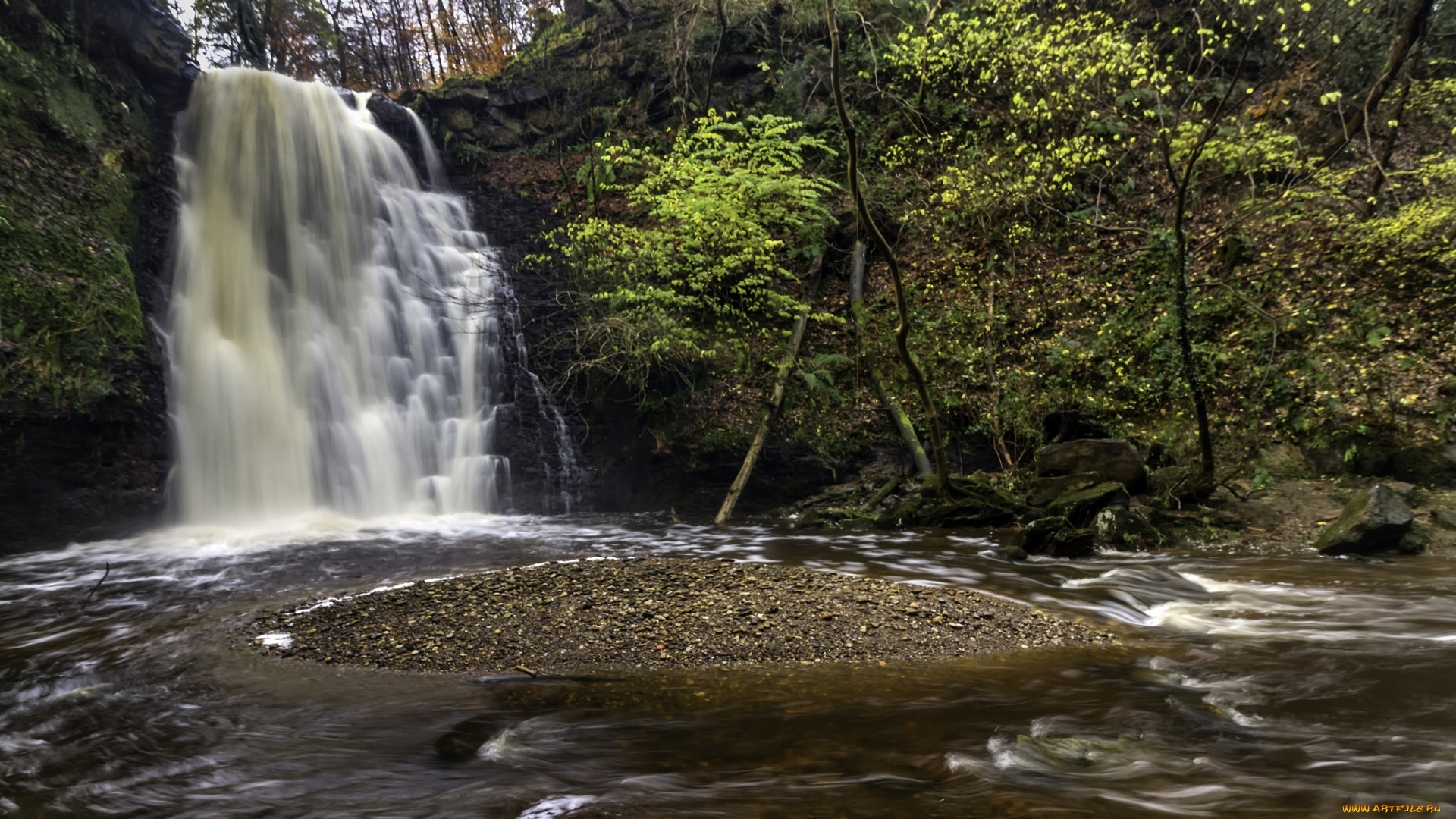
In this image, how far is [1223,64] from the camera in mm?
16719

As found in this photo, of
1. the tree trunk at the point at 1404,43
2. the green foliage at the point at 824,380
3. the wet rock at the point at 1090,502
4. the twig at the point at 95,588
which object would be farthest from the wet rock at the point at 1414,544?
the twig at the point at 95,588

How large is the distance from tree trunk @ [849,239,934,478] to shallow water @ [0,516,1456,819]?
536 centimetres

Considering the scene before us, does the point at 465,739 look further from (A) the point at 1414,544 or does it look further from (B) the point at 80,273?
(B) the point at 80,273

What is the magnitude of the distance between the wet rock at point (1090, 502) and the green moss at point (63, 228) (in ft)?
43.8

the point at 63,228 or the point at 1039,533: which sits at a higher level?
the point at 63,228

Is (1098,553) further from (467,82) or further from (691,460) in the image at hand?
(467,82)

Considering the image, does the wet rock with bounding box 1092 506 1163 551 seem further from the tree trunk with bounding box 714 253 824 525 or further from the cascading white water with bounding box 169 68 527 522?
the cascading white water with bounding box 169 68 527 522

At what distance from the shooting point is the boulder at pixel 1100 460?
9508mm

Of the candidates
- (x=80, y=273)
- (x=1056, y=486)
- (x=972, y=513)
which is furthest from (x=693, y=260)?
(x=80, y=273)

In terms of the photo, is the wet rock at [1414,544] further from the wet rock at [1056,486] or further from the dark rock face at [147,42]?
the dark rock face at [147,42]

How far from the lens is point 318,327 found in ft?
44.3

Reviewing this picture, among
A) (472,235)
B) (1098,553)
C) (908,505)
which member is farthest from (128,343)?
(1098,553)

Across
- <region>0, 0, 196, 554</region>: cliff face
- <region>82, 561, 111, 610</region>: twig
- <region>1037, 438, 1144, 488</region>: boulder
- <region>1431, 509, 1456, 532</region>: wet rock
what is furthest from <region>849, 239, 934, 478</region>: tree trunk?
<region>0, 0, 196, 554</region>: cliff face

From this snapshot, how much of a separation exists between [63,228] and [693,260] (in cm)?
986
